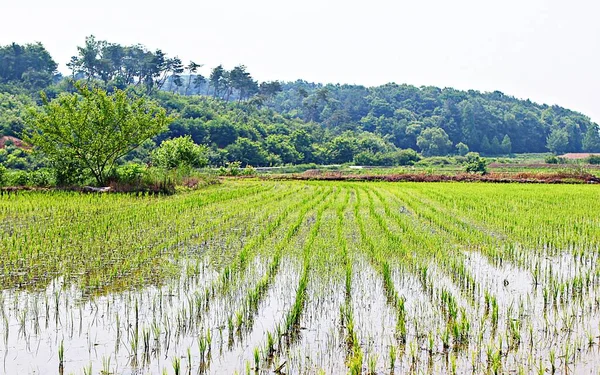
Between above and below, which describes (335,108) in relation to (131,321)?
above

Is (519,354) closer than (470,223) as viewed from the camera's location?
Yes

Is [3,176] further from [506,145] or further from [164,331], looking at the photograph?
[506,145]

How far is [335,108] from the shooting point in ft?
329

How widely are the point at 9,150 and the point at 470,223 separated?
34.8m

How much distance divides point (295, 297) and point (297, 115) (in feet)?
318

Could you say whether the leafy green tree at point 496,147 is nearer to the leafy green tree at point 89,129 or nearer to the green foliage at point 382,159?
the green foliage at point 382,159

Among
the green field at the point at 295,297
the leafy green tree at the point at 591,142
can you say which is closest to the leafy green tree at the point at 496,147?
the leafy green tree at the point at 591,142

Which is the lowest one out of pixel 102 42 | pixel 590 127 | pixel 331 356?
pixel 331 356

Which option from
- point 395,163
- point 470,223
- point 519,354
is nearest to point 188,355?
point 519,354

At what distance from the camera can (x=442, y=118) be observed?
103 metres

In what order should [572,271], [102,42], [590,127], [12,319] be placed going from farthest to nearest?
[590,127], [102,42], [572,271], [12,319]

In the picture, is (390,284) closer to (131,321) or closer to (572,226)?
(131,321)

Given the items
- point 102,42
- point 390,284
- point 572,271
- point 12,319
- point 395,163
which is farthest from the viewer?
point 102,42

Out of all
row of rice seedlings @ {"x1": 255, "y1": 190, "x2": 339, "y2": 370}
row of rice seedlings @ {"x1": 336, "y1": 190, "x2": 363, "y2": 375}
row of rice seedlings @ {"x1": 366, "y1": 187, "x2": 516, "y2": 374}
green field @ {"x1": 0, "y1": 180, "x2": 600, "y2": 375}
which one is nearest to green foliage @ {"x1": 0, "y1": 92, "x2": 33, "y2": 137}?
green field @ {"x1": 0, "y1": 180, "x2": 600, "y2": 375}
